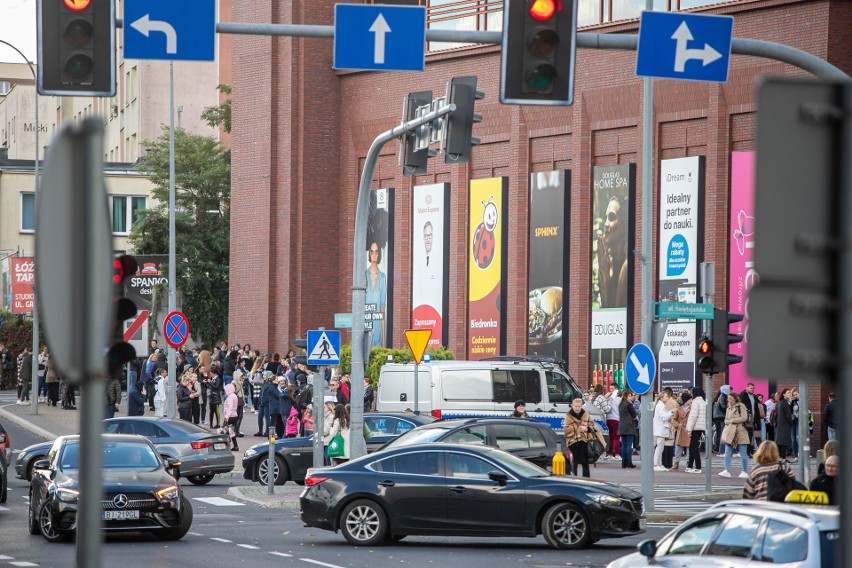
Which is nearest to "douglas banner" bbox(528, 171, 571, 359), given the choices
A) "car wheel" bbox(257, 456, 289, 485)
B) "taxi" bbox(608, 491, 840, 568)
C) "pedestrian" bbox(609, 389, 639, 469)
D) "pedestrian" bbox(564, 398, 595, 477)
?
"pedestrian" bbox(609, 389, 639, 469)

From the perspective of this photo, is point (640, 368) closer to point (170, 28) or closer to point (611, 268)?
point (170, 28)

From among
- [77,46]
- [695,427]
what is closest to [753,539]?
[77,46]

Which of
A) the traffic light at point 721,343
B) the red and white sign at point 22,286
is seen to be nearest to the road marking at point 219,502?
the traffic light at point 721,343

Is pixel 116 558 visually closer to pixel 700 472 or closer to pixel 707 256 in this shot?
pixel 700 472

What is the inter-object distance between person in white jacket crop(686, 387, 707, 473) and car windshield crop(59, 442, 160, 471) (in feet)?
45.5

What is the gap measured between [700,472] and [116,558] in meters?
16.7

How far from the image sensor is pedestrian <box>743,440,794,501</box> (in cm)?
1387

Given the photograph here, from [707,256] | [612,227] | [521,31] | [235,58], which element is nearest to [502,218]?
[612,227]

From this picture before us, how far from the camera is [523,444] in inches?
937

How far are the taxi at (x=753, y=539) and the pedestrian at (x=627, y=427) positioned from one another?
1986 cm

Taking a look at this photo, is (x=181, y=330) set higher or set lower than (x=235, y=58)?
lower

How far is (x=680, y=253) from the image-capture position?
41.3 meters

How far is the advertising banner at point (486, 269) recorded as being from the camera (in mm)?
46625

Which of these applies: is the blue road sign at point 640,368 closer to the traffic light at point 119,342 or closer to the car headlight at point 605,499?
the car headlight at point 605,499
